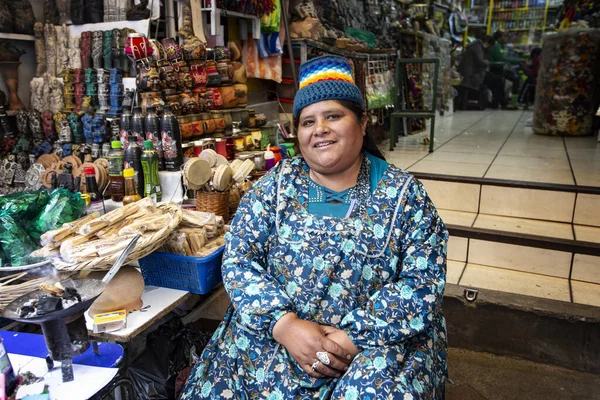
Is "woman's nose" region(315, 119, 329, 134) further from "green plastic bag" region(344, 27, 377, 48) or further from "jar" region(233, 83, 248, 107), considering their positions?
"green plastic bag" region(344, 27, 377, 48)

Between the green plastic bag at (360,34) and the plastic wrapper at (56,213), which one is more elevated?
the green plastic bag at (360,34)

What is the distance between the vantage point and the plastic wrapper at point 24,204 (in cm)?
159

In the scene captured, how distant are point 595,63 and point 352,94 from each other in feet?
16.1

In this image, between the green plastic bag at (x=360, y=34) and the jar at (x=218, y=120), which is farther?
the green plastic bag at (x=360, y=34)

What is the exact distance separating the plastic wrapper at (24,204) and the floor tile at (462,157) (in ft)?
11.2

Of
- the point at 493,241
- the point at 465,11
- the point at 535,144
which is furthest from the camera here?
the point at 465,11

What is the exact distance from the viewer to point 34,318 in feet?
3.37

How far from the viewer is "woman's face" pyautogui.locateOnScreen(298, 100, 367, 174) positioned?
1476 mm

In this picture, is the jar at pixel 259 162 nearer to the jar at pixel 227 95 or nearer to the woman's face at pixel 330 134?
the jar at pixel 227 95

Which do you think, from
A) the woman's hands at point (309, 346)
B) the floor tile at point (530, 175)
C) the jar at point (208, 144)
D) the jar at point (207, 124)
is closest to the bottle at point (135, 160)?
the jar at point (208, 144)

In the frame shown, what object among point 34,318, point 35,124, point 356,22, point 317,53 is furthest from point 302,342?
point 356,22

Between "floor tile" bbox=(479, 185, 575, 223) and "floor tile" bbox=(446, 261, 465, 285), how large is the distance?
56 centimetres

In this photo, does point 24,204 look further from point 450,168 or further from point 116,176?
point 450,168

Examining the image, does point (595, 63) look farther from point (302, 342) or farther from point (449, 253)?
point (302, 342)
